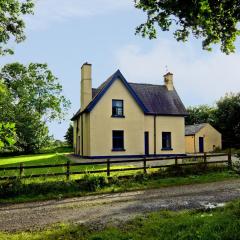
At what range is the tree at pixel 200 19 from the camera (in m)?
11.8

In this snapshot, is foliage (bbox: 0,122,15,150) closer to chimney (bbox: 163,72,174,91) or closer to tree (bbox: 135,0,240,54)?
tree (bbox: 135,0,240,54)

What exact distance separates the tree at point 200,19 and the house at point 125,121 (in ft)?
54.2

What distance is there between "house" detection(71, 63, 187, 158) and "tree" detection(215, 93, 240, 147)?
58.5 feet

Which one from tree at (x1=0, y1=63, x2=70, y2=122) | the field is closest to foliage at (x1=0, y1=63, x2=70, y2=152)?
tree at (x1=0, y1=63, x2=70, y2=122)

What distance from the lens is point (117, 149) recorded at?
31.0 meters

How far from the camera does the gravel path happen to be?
390 inches

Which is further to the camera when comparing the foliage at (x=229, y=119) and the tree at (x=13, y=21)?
the foliage at (x=229, y=119)

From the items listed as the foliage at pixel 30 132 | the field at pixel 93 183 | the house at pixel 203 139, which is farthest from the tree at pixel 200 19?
the foliage at pixel 30 132

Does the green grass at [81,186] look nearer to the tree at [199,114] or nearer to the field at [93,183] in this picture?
the field at [93,183]

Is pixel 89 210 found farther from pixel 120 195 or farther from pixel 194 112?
pixel 194 112

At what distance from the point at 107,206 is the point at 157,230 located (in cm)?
388

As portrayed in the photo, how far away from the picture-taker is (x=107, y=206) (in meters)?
11.8

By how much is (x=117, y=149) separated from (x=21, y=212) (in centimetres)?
1998

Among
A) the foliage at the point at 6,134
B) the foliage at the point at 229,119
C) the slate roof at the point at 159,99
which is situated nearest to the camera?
the foliage at the point at 6,134
